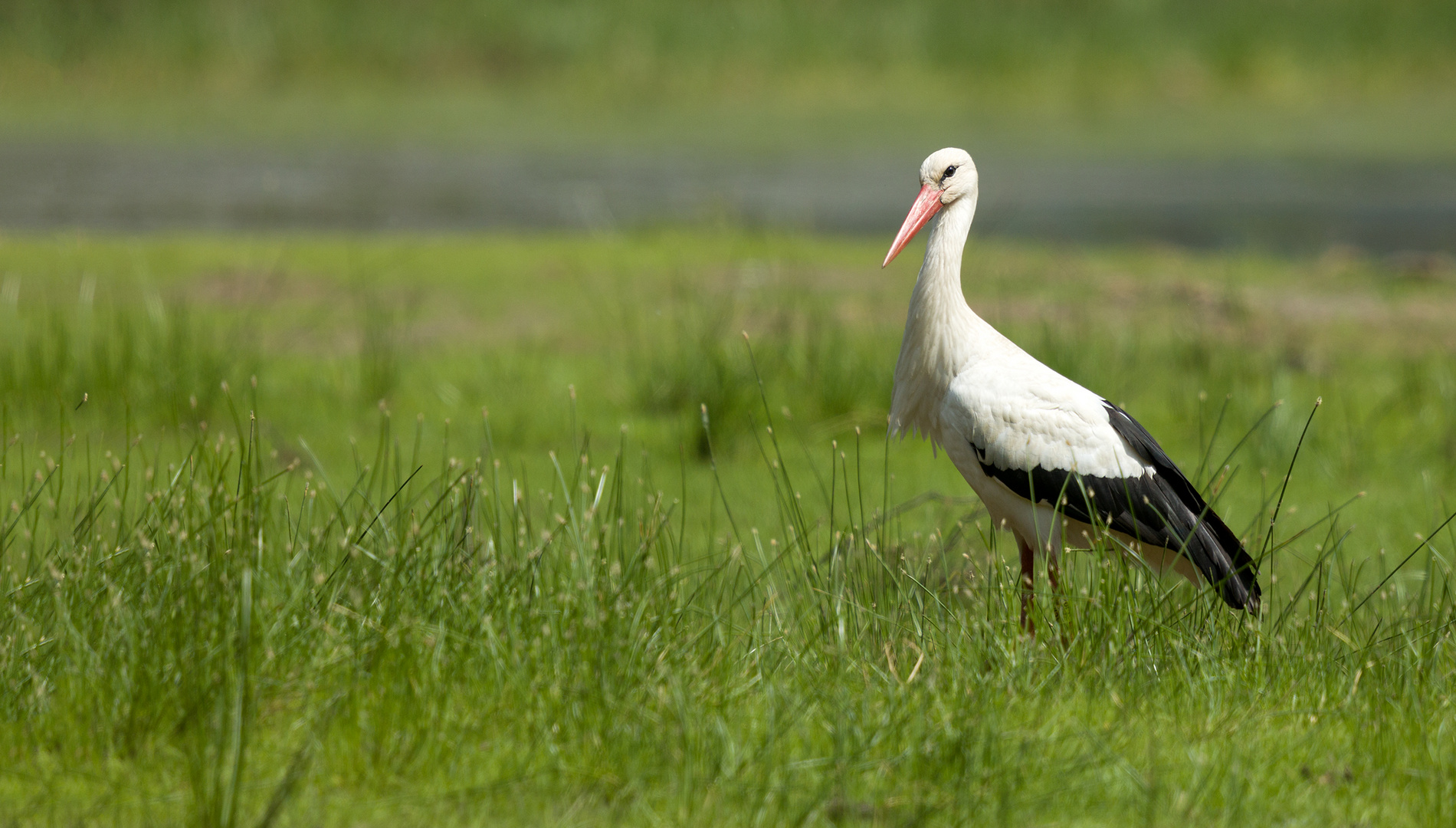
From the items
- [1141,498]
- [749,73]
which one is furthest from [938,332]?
[749,73]

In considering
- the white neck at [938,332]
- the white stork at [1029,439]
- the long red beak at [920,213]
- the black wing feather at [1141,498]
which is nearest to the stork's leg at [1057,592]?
the white stork at [1029,439]

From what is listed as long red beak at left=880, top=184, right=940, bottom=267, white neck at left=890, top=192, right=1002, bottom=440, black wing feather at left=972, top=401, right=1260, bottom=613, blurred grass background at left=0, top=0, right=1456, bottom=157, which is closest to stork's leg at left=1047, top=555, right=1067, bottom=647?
black wing feather at left=972, top=401, right=1260, bottom=613

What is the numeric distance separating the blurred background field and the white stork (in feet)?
0.56

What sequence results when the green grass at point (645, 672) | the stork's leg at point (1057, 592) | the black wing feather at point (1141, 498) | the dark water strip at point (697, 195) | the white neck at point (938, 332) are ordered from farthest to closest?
the dark water strip at point (697, 195) → the white neck at point (938, 332) → the black wing feather at point (1141, 498) → the stork's leg at point (1057, 592) → the green grass at point (645, 672)

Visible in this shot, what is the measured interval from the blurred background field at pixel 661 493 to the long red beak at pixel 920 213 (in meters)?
0.64

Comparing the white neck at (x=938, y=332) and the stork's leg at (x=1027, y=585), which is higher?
the white neck at (x=938, y=332)

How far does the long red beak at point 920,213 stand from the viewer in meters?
3.97

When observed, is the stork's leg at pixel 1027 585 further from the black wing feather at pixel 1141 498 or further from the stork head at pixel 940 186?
the stork head at pixel 940 186

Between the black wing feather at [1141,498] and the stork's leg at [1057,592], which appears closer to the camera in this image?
the stork's leg at [1057,592]

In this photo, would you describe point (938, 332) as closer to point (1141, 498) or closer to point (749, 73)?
point (1141, 498)

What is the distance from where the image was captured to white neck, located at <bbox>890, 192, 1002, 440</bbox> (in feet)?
12.8

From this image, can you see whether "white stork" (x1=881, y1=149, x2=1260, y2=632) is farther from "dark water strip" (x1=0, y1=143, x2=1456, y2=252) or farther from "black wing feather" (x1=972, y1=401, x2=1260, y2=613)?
"dark water strip" (x1=0, y1=143, x2=1456, y2=252)

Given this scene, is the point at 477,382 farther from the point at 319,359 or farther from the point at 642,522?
the point at 642,522

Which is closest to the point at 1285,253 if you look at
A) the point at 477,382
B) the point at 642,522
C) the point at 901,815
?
the point at 477,382
